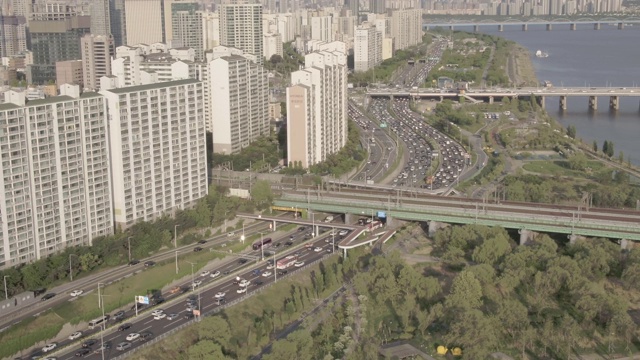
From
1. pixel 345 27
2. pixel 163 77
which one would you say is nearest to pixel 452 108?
pixel 163 77

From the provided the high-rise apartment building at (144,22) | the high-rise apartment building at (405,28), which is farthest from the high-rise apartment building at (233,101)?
the high-rise apartment building at (405,28)

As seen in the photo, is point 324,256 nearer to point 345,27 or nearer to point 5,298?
point 5,298

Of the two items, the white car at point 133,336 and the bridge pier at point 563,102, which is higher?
the bridge pier at point 563,102

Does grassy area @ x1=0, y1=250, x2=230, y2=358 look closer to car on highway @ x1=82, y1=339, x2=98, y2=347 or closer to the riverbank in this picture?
car on highway @ x1=82, y1=339, x2=98, y2=347

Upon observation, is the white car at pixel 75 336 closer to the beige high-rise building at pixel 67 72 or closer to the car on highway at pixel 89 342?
the car on highway at pixel 89 342

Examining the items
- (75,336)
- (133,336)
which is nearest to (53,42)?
(75,336)

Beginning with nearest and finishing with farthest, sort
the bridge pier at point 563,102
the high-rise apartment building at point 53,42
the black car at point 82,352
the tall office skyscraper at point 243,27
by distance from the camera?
the black car at point 82,352 < the bridge pier at point 563,102 < the high-rise apartment building at point 53,42 < the tall office skyscraper at point 243,27

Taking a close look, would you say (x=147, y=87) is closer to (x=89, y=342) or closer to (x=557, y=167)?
(x=89, y=342)
